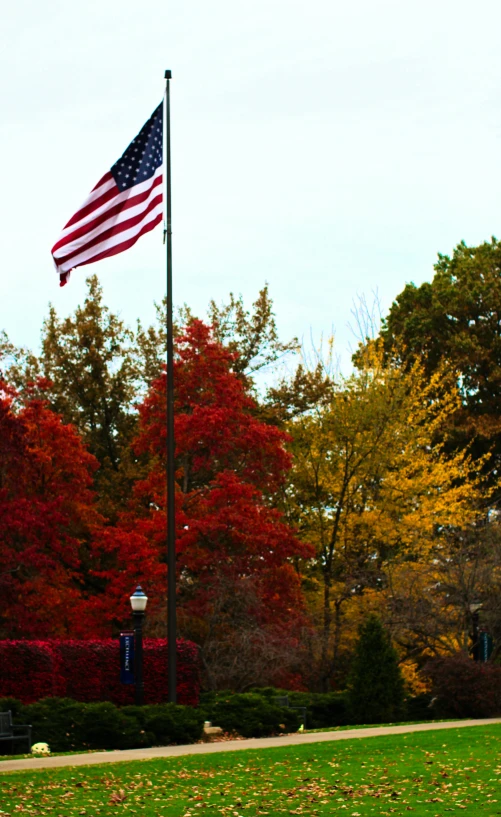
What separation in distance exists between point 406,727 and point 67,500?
13.5 metres

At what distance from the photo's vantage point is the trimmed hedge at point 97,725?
18.2 metres

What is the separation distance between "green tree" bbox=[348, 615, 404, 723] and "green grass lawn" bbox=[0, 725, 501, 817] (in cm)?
786

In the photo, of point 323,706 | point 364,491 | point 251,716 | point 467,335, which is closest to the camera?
point 251,716

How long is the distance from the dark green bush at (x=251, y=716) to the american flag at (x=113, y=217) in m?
8.42

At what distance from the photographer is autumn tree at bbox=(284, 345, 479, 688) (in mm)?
32969

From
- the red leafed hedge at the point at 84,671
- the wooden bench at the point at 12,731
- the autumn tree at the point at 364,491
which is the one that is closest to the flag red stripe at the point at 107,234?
the red leafed hedge at the point at 84,671

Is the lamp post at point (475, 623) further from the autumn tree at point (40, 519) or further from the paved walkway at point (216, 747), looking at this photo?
the autumn tree at point (40, 519)

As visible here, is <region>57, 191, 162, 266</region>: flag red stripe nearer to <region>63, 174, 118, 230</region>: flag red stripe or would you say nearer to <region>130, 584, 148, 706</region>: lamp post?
<region>63, 174, 118, 230</region>: flag red stripe

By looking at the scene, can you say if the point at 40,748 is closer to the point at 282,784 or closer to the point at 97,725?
the point at 97,725

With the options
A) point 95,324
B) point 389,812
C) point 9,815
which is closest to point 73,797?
point 9,815

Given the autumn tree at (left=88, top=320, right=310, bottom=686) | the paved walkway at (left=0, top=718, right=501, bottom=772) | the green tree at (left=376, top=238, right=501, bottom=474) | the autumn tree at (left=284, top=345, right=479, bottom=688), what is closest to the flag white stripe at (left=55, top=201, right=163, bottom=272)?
the paved walkway at (left=0, top=718, right=501, bottom=772)

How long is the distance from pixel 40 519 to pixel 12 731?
493 inches

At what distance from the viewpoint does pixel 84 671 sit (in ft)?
74.6

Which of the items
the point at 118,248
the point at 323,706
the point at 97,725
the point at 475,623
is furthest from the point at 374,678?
the point at 118,248
